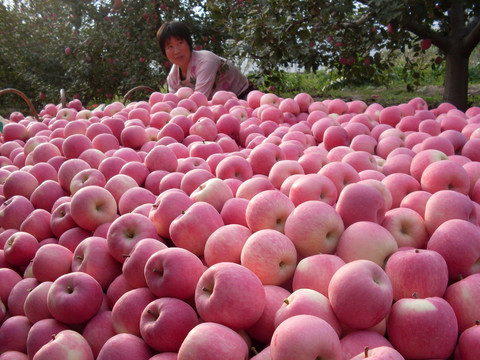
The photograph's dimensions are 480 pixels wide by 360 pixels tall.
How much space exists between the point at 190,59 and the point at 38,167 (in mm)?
2631

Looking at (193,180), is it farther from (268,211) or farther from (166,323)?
(166,323)

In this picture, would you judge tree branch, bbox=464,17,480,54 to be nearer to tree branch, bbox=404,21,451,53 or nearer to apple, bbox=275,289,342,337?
tree branch, bbox=404,21,451,53

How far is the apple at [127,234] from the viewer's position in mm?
1248

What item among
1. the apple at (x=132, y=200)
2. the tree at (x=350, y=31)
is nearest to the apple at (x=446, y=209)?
the apple at (x=132, y=200)

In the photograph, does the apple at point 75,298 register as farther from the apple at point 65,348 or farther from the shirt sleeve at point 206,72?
the shirt sleeve at point 206,72

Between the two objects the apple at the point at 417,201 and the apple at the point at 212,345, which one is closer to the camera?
the apple at the point at 212,345

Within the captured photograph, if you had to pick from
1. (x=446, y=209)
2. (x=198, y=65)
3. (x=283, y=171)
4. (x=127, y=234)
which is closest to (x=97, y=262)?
(x=127, y=234)

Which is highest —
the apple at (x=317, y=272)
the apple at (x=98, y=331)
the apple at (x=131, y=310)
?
the apple at (x=317, y=272)

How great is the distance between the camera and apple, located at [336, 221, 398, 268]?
1.09 m

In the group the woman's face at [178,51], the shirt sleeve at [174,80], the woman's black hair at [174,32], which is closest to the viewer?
the woman's black hair at [174,32]

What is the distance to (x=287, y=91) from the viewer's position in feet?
28.6

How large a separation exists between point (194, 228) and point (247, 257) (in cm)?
22

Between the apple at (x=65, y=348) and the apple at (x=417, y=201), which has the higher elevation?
the apple at (x=417, y=201)

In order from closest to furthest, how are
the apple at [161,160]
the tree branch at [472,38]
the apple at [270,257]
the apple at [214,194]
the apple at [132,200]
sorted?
the apple at [270,257], the apple at [214,194], the apple at [132,200], the apple at [161,160], the tree branch at [472,38]
